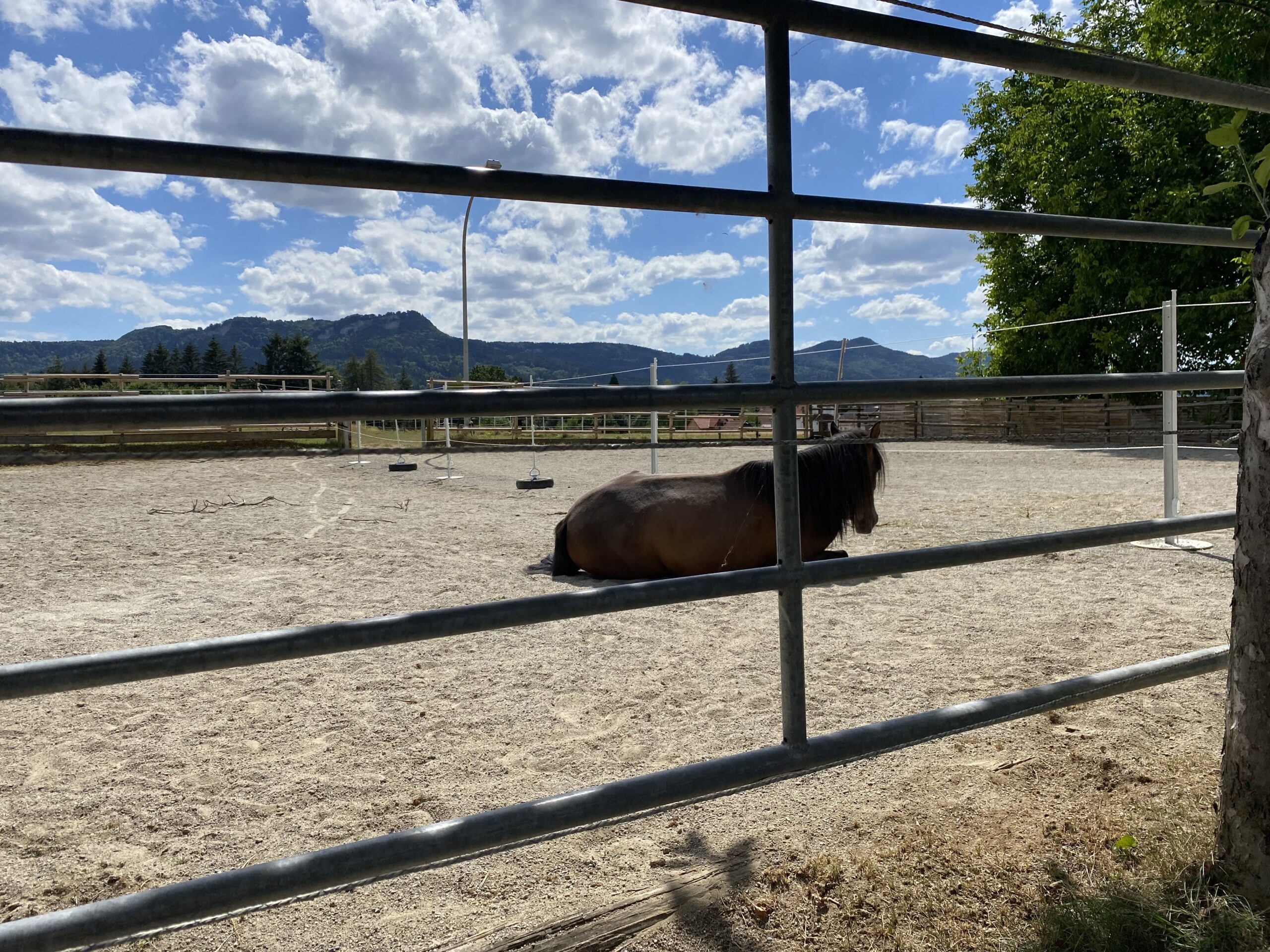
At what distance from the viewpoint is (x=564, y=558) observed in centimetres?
495

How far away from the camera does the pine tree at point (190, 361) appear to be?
235 ft

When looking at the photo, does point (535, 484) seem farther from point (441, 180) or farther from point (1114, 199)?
point (1114, 199)

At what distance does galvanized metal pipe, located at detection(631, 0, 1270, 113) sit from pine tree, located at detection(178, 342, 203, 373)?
80.4m

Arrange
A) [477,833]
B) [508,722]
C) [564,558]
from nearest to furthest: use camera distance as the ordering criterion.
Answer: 1. [477,833]
2. [508,722]
3. [564,558]

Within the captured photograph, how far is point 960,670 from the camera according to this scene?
2.86 metres

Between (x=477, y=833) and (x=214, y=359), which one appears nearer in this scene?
(x=477, y=833)

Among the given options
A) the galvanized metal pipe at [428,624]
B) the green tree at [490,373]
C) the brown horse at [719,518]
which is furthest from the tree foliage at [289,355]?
the galvanized metal pipe at [428,624]

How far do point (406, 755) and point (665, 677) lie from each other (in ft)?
3.47

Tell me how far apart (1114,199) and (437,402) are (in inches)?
858

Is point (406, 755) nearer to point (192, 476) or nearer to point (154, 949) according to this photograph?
point (154, 949)

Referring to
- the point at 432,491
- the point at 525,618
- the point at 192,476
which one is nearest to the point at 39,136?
the point at 525,618

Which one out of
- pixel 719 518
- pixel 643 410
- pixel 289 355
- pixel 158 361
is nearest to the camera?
pixel 643 410

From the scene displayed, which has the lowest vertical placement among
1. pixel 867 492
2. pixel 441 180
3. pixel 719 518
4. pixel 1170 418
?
pixel 719 518

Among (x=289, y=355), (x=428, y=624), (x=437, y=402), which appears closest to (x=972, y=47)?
(x=437, y=402)
